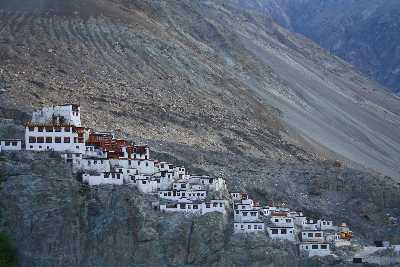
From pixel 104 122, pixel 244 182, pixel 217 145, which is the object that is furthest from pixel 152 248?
pixel 217 145

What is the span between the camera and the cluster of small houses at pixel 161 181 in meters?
65.4

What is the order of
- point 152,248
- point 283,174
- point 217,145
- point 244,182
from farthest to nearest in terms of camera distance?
point 217,145 → point 283,174 → point 244,182 → point 152,248

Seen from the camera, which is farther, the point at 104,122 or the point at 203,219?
the point at 104,122

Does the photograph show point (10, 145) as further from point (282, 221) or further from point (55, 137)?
point (282, 221)

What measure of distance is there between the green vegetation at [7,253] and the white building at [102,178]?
7.45 meters

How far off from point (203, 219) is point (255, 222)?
159 inches

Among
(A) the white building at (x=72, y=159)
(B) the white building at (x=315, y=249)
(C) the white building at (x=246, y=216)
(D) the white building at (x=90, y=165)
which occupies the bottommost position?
(B) the white building at (x=315, y=249)

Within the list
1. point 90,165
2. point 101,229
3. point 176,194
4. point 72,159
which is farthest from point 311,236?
point 72,159

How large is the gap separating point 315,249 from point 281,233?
2.85m

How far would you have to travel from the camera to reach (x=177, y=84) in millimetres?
131500

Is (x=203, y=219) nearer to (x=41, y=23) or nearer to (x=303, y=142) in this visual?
(x=303, y=142)

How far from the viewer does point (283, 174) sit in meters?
91.1

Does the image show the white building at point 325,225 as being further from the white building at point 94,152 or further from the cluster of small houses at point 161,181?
the white building at point 94,152

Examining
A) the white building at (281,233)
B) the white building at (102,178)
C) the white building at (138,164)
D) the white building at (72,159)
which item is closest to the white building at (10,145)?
the white building at (72,159)
